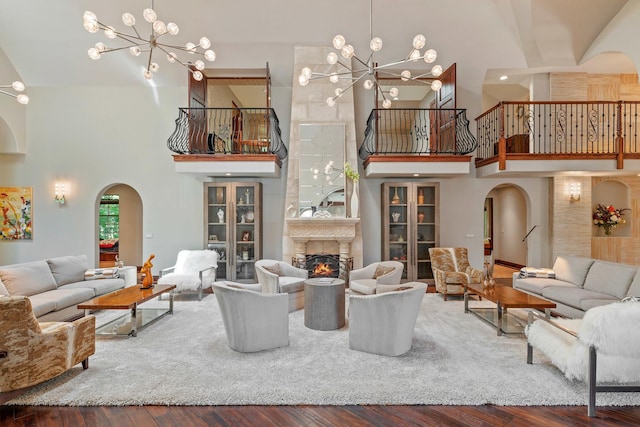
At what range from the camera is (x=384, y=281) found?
17.8 ft

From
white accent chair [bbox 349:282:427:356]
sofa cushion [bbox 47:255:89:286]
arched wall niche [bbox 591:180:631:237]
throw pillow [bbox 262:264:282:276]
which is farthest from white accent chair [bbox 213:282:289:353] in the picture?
arched wall niche [bbox 591:180:631:237]

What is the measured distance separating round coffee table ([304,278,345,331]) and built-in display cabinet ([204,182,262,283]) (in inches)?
124

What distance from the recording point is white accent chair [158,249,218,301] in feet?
20.1

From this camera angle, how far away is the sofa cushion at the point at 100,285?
17.7ft

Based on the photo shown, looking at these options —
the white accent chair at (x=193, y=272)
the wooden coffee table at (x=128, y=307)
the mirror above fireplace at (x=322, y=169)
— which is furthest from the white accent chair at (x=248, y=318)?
the mirror above fireplace at (x=322, y=169)

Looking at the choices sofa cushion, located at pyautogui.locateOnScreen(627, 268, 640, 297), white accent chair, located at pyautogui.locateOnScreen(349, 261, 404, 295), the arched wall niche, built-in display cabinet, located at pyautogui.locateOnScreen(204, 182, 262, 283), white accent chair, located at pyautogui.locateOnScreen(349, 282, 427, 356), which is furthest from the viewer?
the arched wall niche

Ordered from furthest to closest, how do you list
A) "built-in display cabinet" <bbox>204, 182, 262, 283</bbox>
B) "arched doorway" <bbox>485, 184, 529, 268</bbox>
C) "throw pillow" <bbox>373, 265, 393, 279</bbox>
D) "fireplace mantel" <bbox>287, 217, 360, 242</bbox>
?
"arched doorway" <bbox>485, 184, 529, 268</bbox> → "built-in display cabinet" <bbox>204, 182, 262, 283</bbox> → "fireplace mantel" <bbox>287, 217, 360, 242</bbox> → "throw pillow" <bbox>373, 265, 393, 279</bbox>

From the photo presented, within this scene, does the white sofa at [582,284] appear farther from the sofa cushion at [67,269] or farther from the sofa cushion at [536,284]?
the sofa cushion at [67,269]

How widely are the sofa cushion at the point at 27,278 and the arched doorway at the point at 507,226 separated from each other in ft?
34.2

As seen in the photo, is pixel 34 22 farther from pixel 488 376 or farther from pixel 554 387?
pixel 554 387

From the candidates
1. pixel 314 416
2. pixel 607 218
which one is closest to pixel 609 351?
pixel 314 416

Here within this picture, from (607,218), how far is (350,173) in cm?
622

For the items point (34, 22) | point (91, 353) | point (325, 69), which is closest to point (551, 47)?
point (325, 69)

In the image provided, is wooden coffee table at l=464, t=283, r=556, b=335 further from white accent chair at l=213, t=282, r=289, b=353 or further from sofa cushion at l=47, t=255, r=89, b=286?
sofa cushion at l=47, t=255, r=89, b=286
